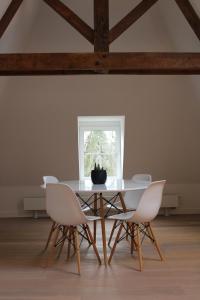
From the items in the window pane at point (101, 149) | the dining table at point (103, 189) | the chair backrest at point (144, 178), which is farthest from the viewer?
the window pane at point (101, 149)

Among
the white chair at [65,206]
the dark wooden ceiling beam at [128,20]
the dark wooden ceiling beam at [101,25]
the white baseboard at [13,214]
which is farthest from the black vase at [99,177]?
the white baseboard at [13,214]

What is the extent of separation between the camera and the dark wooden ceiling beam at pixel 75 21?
3832 millimetres

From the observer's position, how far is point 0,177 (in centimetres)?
596

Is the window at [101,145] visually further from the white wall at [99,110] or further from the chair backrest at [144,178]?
the chair backrest at [144,178]

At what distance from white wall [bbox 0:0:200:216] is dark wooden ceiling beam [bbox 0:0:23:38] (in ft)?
1.05

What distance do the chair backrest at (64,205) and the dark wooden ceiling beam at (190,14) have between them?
228cm

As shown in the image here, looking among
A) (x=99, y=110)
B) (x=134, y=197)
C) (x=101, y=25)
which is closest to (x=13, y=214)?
(x=99, y=110)

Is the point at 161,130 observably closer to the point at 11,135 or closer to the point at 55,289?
the point at 11,135

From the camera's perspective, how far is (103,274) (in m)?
3.21

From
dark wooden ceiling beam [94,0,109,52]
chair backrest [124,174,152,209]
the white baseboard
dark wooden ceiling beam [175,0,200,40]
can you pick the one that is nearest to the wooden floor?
chair backrest [124,174,152,209]

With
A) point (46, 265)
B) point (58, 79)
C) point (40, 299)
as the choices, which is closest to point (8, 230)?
point (46, 265)

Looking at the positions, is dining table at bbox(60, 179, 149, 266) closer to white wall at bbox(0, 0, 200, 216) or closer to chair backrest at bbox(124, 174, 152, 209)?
chair backrest at bbox(124, 174, 152, 209)

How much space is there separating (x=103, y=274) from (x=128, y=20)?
2.58 m

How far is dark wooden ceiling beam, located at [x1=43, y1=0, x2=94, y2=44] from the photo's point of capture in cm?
383
